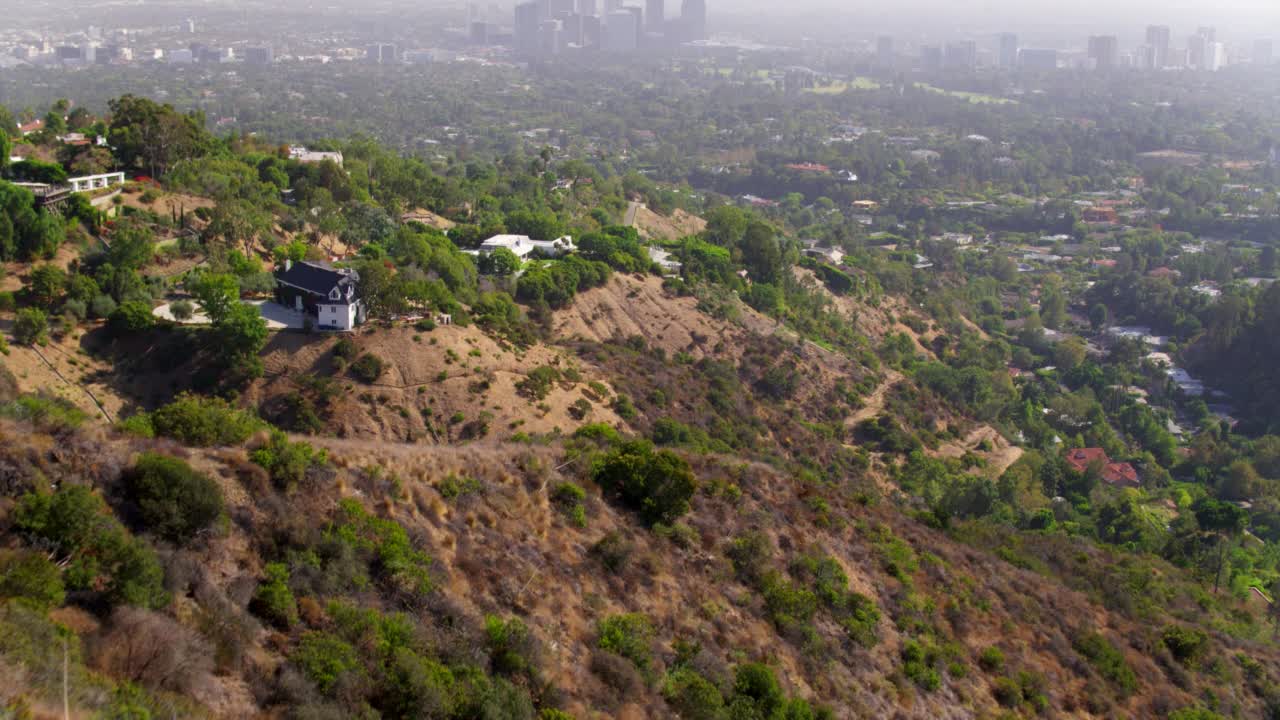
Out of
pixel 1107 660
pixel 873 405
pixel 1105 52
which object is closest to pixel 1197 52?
pixel 1105 52

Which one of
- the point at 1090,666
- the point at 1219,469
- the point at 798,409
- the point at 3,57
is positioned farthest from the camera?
the point at 3,57

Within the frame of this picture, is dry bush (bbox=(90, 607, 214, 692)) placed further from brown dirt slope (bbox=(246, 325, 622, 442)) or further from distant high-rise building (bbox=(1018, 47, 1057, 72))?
distant high-rise building (bbox=(1018, 47, 1057, 72))

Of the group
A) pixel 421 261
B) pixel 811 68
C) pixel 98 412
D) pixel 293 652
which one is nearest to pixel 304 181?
pixel 421 261

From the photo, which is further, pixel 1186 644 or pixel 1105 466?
pixel 1105 466

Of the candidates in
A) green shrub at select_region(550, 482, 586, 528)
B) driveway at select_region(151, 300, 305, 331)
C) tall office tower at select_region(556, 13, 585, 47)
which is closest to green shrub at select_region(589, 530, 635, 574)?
green shrub at select_region(550, 482, 586, 528)

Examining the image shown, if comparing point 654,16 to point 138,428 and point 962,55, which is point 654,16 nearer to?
point 962,55

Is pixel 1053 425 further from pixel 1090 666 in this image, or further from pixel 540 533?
pixel 540 533

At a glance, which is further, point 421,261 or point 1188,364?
point 1188,364
